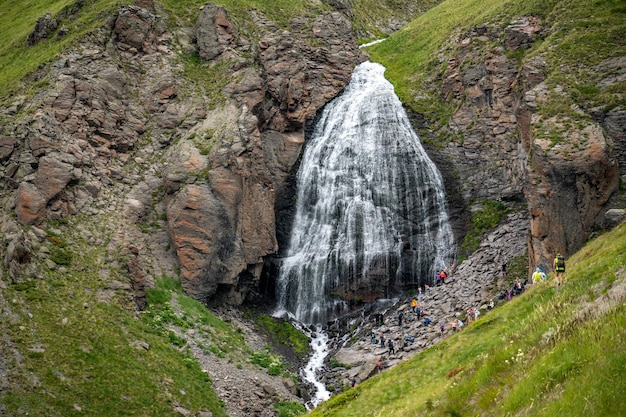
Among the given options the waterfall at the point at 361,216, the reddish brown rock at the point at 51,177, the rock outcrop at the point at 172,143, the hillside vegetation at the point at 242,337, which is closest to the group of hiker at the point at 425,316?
the waterfall at the point at 361,216

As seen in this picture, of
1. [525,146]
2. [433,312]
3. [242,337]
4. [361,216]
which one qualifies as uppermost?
[525,146]

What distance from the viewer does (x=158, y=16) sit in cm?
5831

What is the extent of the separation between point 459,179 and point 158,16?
38123 mm

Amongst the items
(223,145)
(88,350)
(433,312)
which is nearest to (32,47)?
(223,145)

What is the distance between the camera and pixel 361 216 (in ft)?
159

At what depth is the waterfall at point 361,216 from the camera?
45.1 meters

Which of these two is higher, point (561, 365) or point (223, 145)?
point (223, 145)

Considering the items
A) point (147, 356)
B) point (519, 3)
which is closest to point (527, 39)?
point (519, 3)

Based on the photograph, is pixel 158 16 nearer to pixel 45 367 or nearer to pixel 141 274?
pixel 141 274

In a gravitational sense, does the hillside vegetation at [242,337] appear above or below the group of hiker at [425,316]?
above

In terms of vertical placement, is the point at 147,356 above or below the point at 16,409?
below

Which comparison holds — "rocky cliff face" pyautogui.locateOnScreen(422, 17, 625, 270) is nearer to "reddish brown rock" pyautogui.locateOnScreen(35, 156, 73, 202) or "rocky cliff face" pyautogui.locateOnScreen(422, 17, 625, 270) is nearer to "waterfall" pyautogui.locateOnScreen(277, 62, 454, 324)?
"waterfall" pyautogui.locateOnScreen(277, 62, 454, 324)

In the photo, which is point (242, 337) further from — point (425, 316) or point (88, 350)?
point (425, 316)

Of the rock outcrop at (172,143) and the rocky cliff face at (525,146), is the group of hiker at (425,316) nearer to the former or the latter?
the rocky cliff face at (525,146)
